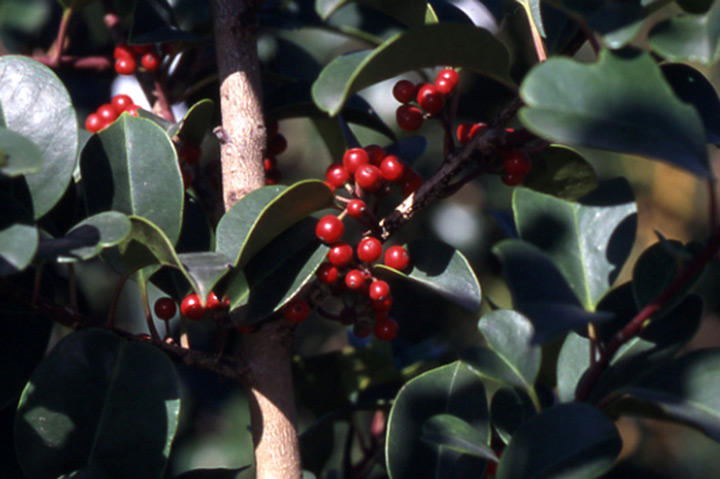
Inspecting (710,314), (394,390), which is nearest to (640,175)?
(710,314)

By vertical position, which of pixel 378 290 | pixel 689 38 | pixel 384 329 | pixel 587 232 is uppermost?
pixel 689 38

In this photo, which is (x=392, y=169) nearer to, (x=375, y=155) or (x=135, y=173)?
(x=375, y=155)

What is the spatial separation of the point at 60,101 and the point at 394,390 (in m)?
0.61

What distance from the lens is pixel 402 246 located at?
0.85 m

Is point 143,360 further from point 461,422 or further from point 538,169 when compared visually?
point 538,169

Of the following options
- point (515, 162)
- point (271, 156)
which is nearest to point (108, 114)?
point (271, 156)

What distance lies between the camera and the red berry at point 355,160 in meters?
0.83

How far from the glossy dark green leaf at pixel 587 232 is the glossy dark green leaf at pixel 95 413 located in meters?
0.41

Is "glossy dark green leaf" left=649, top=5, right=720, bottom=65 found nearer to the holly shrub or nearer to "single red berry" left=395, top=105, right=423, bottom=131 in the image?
the holly shrub

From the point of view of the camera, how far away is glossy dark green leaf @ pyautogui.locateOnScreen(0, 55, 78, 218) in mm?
740

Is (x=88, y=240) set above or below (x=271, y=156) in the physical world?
above

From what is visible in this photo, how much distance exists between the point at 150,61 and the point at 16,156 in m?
0.48

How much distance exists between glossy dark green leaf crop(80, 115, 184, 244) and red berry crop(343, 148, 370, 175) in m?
0.19

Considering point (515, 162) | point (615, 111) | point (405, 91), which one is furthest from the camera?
point (405, 91)
